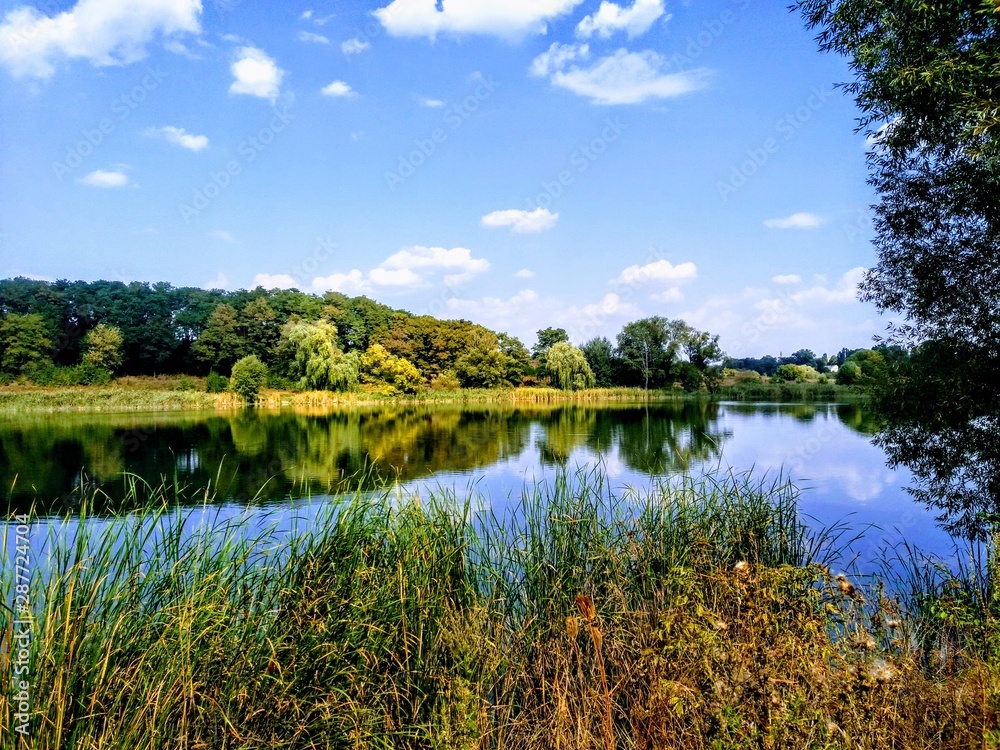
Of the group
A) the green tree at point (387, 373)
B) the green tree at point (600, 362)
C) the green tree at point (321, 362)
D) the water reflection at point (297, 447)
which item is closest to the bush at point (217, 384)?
the green tree at point (321, 362)

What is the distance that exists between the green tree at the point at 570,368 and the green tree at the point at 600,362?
6.98 meters

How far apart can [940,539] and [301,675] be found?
32.1 ft

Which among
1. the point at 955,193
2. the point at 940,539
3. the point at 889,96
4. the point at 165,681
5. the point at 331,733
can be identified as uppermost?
the point at 889,96

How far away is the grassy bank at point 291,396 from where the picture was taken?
126 ft

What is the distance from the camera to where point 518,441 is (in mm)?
21516

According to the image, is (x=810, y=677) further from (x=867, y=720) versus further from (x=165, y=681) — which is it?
(x=165, y=681)

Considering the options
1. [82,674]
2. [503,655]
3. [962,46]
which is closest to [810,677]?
[503,655]

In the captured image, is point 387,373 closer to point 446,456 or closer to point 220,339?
point 220,339

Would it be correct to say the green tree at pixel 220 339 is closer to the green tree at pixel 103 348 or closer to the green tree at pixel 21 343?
the green tree at pixel 103 348

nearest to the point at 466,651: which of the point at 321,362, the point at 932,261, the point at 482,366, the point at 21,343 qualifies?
the point at 932,261

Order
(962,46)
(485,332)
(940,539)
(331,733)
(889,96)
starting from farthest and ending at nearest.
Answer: (485,332) < (940,539) < (889,96) < (962,46) < (331,733)

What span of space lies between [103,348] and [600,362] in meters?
43.7

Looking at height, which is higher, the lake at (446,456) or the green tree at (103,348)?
the green tree at (103,348)

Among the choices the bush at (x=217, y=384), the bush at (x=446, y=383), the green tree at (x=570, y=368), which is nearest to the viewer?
the bush at (x=217, y=384)
